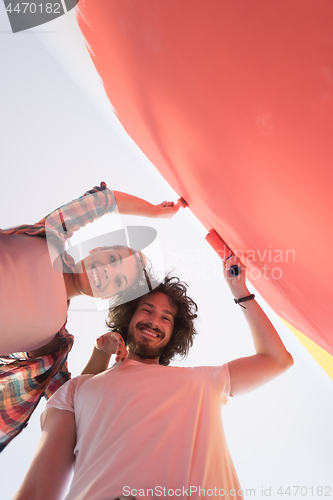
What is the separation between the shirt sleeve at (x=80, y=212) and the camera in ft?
3.46

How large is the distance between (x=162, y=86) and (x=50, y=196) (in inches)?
58.8

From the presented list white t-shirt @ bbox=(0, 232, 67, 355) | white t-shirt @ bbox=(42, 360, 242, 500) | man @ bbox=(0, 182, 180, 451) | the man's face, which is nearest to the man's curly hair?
the man's face

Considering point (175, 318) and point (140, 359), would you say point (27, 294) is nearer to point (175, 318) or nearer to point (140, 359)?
point (140, 359)

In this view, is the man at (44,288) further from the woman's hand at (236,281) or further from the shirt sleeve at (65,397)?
the woman's hand at (236,281)

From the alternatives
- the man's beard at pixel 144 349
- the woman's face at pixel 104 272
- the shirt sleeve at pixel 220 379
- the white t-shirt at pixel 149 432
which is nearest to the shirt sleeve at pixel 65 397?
the white t-shirt at pixel 149 432

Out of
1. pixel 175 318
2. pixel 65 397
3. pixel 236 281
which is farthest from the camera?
pixel 175 318

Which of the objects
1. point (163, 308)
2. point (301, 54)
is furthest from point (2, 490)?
point (301, 54)

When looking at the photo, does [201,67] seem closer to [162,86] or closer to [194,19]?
[194,19]

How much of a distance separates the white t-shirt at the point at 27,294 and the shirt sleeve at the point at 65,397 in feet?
0.64

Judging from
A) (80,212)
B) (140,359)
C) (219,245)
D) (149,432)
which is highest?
(80,212)

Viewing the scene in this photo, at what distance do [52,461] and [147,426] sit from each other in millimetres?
300

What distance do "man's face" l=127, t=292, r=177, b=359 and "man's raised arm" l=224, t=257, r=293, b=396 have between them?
0.30 m

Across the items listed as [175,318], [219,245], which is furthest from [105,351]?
[219,245]

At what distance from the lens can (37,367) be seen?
111 cm
